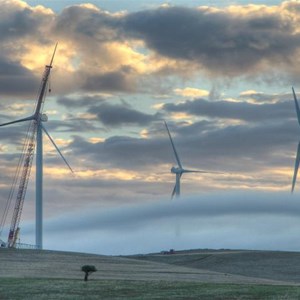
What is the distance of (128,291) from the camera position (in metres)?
86.2

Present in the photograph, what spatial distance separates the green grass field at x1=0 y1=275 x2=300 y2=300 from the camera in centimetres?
8031

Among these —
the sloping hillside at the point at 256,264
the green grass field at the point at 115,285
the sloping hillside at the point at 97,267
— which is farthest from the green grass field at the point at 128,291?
the sloping hillside at the point at 256,264

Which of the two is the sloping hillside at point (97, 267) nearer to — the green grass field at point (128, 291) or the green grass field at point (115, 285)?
the green grass field at point (115, 285)

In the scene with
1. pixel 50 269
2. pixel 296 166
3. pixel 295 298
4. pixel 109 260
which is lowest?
pixel 295 298

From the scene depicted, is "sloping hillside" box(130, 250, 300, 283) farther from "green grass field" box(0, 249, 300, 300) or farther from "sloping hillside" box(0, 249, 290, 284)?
"sloping hillside" box(0, 249, 290, 284)

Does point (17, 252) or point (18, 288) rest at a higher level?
point (17, 252)

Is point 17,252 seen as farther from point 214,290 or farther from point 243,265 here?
point 214,290

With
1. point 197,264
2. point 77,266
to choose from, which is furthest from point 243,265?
point 77,266

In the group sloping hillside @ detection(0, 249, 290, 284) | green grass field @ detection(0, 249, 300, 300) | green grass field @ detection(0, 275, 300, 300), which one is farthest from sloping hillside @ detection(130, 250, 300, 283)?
green grass field @ detection(0, 275, 300, 300)

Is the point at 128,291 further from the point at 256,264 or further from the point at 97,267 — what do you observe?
the point at 256,264

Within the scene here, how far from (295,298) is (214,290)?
1112 centimetres

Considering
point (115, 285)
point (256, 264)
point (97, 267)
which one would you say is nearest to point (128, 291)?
point (115, 285)

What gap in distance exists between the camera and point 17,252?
607ft

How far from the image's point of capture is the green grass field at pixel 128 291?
263 ft
